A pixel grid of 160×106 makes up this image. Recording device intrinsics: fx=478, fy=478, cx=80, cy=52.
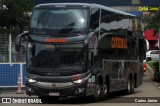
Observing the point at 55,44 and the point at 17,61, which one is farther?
the point at 17,61

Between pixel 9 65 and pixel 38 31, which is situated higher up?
pixel 38 31

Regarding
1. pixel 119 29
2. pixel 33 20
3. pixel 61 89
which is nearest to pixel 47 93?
pixel 61 89

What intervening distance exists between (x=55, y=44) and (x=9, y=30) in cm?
888

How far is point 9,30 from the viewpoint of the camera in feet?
87.0

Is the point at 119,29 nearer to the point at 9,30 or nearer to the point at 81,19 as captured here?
the point at 81,19

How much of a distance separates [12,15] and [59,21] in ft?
28.4

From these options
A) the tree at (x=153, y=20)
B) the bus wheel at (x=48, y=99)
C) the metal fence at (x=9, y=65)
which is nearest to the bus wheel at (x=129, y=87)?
the bus wheel at (x=48, y=99)

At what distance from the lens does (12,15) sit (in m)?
26.5

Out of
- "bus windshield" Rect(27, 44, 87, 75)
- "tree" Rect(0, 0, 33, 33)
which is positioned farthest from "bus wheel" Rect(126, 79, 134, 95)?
"tree" Rect(0, 0, 33, 33)

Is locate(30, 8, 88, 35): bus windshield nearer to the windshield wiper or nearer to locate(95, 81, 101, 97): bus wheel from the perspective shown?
the windshield wiper

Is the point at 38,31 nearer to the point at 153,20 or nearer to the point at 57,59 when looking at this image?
the point at 57,59

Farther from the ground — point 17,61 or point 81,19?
point 81,19

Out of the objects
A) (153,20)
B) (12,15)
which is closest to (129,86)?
(12,15)

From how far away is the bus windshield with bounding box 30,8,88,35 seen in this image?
18.2 meters
